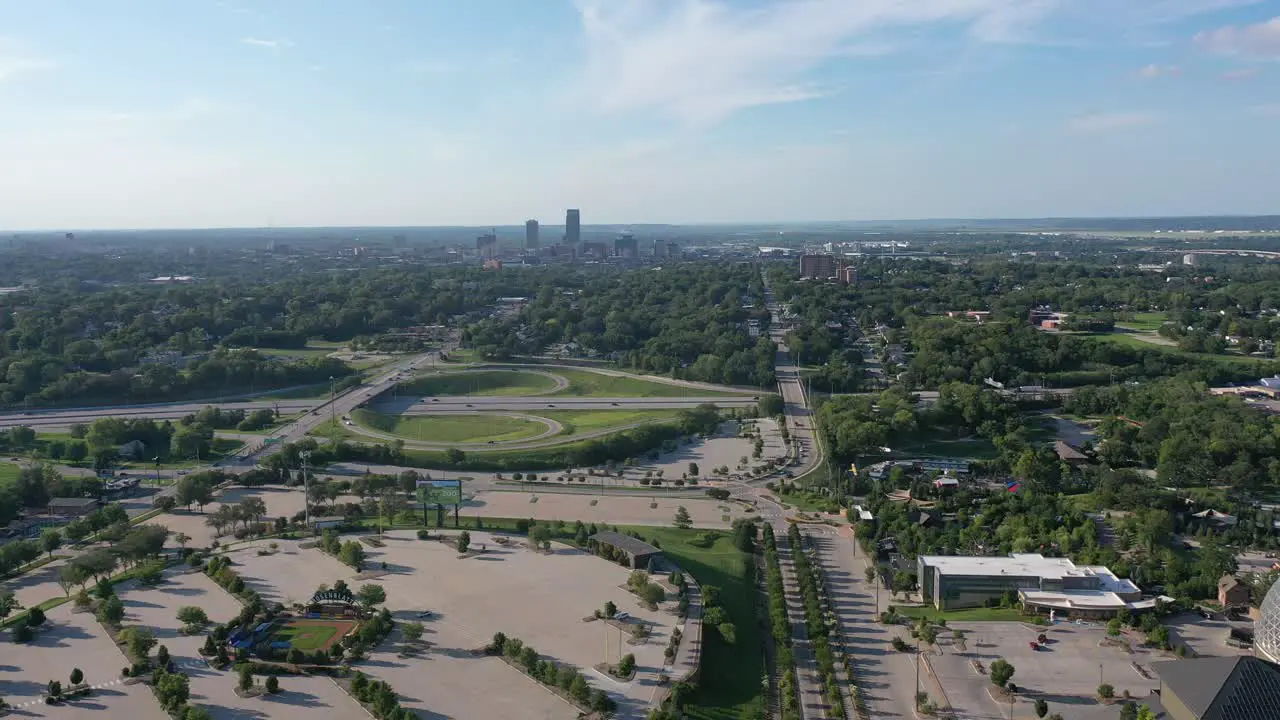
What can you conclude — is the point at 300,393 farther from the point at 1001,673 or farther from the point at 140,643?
the point at 1001,673

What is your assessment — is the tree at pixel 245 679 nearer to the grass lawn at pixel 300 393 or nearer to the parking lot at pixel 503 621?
the parking lot at pixel 503 621

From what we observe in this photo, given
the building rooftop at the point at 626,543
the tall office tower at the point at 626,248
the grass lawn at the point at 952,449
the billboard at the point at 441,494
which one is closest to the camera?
the building rooftop at the point at 626,543

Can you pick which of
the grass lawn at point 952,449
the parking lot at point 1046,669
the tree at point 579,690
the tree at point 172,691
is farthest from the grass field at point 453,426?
the parking lot at point 1046,669

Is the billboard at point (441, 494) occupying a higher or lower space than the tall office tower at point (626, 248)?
lower

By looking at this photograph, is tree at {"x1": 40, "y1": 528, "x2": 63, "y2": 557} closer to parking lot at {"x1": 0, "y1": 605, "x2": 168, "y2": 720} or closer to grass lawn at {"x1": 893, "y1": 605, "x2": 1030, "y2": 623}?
parking lot at {"x1": 0, "y1": 605, "x2": 168, "y2": 720}

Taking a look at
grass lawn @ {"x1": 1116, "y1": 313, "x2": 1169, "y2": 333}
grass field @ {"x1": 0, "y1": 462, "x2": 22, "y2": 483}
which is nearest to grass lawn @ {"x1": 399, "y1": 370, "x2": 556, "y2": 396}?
grass field @ {"x1": 0, "y1": 462, "x2": 22, "y2": 483}

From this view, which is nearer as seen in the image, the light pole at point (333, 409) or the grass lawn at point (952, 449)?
the grass lawn at point (952, 449)

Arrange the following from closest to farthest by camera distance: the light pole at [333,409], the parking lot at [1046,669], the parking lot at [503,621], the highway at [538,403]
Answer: the parking lot at [1046,669] → the parking lot at [503,621] → the light pole at [333,409] → the highway at [538,403]
